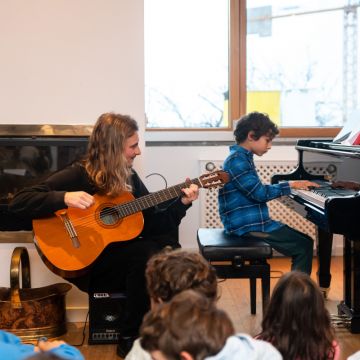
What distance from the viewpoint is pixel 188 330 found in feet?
4.41

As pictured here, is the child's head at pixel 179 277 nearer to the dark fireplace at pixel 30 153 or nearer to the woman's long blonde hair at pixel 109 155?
the woman's long blonde hair at pixel 109 155

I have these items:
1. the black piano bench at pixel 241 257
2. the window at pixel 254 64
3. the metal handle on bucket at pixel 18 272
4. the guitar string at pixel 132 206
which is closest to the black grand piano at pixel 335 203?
the black piano bench at pixel 241 257

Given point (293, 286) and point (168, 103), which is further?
point (168, 103)

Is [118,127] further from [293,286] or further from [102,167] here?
[293,286]

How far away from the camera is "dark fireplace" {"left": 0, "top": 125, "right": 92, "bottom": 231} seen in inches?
132

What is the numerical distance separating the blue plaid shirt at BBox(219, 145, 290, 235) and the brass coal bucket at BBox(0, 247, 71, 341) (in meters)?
0.90

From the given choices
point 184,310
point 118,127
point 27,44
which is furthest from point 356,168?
point 184,310

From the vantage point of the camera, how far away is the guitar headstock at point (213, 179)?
9.77 ft

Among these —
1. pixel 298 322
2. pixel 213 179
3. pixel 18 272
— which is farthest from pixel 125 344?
pixel 298 322

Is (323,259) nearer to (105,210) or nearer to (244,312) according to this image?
(244,312)

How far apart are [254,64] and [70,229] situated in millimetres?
2564

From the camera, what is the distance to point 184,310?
1373mm

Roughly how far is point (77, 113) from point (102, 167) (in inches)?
21.6

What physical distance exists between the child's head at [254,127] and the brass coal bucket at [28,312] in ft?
3.84
